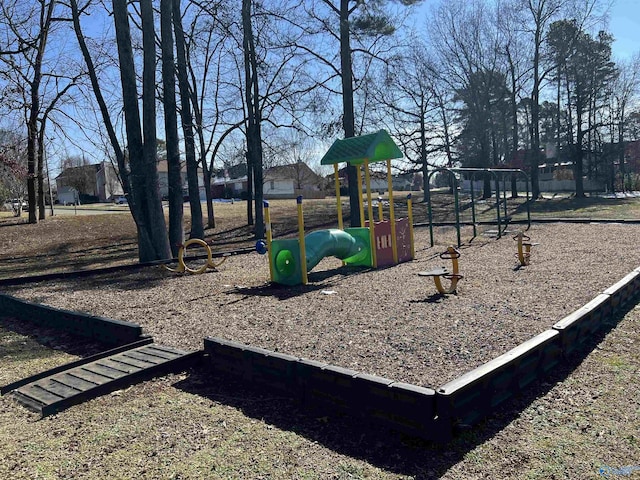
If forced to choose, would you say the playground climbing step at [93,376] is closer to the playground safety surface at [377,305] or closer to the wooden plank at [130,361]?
the wooden plank at [130,361]

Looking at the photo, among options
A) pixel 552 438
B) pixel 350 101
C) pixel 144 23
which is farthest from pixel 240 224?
pixel 552 438

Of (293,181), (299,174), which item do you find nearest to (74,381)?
(299,174)

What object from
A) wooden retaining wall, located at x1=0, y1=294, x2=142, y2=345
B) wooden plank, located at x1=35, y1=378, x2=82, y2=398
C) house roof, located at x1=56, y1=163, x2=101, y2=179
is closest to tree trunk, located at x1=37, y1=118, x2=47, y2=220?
wooden retaining wall, located at x1=0, y1=294, x2=142, y2=345

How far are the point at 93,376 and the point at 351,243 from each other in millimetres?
6276

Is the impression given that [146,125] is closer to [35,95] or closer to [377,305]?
[35,95]

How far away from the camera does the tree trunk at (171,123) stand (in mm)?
13719

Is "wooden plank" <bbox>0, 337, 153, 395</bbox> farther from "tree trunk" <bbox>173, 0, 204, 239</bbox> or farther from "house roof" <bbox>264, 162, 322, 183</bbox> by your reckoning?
"house roof" <bbox>264, 162, 322, 183</bbox>

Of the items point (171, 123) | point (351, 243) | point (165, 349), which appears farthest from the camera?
point (171, 123)

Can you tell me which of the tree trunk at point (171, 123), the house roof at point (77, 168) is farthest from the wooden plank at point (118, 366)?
the house roof at point (77, 168)

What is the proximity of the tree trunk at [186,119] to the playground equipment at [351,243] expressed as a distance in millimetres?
5647

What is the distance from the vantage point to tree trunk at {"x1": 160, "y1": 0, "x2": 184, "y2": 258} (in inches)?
540

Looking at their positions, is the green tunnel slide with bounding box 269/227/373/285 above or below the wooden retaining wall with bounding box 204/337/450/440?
above

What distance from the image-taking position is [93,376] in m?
4.95

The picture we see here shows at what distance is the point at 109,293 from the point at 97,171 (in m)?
57.4
